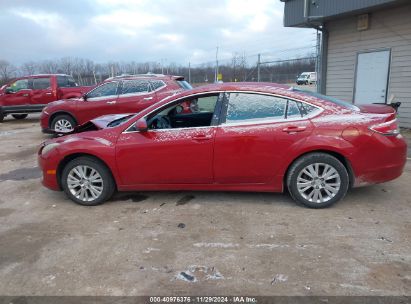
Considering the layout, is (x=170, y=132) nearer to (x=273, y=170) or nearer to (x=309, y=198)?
(x=273, y=170)

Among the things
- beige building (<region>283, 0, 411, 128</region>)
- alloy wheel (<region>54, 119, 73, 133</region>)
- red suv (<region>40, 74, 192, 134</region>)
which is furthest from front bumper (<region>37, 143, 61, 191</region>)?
beige building (<region>283, 0, 411, 128</region>)

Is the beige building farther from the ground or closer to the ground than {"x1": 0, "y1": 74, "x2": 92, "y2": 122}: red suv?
farther from the ground

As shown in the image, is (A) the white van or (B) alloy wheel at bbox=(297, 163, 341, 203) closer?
(B) alloy wheel at bbox=(297, 163, 341, 203)

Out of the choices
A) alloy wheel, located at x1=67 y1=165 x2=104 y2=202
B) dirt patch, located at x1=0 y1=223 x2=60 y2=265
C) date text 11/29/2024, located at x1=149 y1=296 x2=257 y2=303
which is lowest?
dirt patch, located at x1=0 y1=223 x2=60 y2=265

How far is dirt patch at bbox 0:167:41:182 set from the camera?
6125 millimetres

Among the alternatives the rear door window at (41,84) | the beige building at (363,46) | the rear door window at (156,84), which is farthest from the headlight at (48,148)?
the rear door window at (41,84)

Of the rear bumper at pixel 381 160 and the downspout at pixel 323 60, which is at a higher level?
the downspout at pixel 323 60

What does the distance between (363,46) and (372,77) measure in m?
1.04

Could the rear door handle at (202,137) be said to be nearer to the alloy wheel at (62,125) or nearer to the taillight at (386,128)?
the taillight at (386,128)

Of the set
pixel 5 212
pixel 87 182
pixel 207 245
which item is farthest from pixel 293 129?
pixel 5 212

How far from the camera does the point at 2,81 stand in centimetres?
3338

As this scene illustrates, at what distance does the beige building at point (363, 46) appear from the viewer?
9383 millimetres

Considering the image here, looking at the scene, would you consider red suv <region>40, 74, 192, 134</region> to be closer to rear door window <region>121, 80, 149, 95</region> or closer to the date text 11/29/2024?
rear door window <region>121, 80, 149, 95</region>

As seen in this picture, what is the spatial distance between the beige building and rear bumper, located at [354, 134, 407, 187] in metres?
6.31
